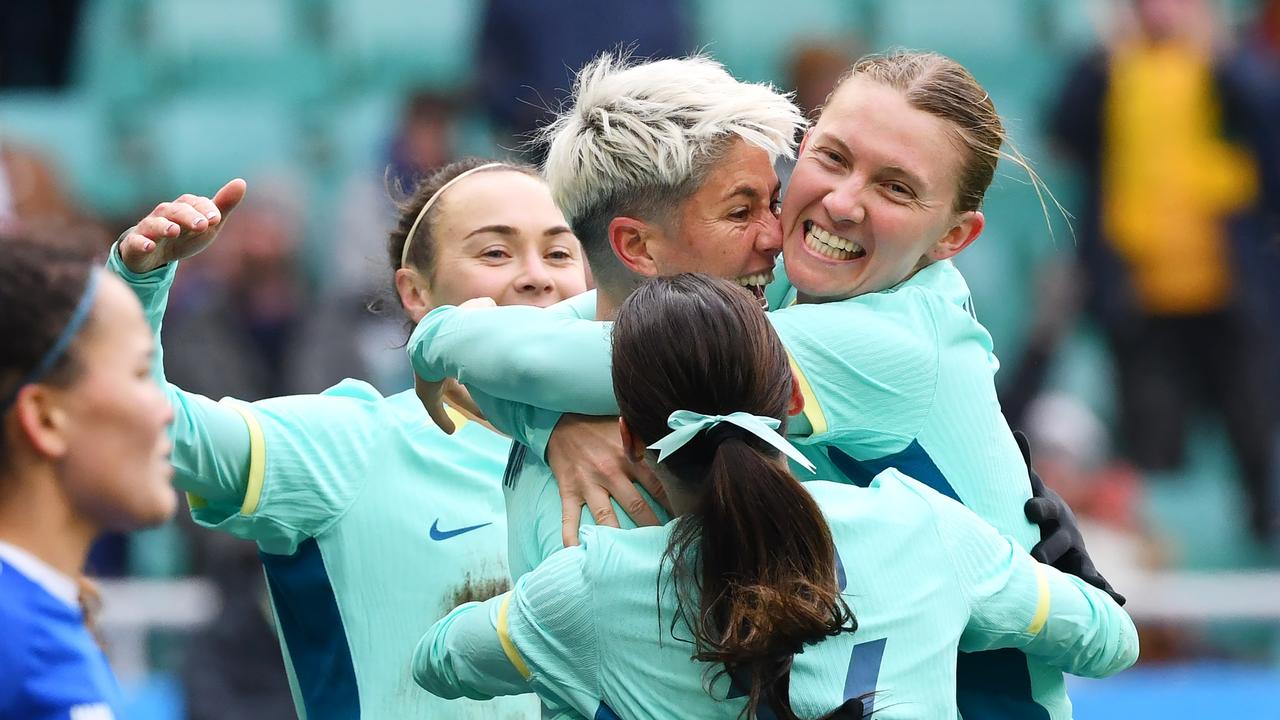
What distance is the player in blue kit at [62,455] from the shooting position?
2076 millimetres

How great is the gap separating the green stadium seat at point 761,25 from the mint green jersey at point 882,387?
598 centimetres

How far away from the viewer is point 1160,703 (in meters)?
6.49

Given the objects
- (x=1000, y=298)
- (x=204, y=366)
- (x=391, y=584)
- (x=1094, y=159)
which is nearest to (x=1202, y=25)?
(x=1094, y=159)

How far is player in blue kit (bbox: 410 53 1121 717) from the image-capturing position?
2.55 meters

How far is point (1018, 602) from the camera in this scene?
242 centimetres

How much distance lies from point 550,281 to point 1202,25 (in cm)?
505

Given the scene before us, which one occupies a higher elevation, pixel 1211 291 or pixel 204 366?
pixel 1211 291

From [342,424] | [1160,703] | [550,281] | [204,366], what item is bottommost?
[1160,703]

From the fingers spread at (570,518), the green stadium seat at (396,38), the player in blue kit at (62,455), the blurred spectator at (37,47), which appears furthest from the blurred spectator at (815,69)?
the player in blue kit at (62,455)

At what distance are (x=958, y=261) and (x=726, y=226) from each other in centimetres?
516

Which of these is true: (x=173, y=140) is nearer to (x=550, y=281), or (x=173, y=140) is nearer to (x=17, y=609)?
(x=550, y=281)

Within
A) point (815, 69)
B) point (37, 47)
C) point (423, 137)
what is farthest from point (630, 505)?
point (37, 47)

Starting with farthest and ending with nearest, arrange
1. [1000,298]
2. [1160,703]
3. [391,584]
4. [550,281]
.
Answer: [1000,298]
[1160,703]
[550,281]
[391,584]

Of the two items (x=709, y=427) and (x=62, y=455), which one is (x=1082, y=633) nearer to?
(x=709, y=427)
